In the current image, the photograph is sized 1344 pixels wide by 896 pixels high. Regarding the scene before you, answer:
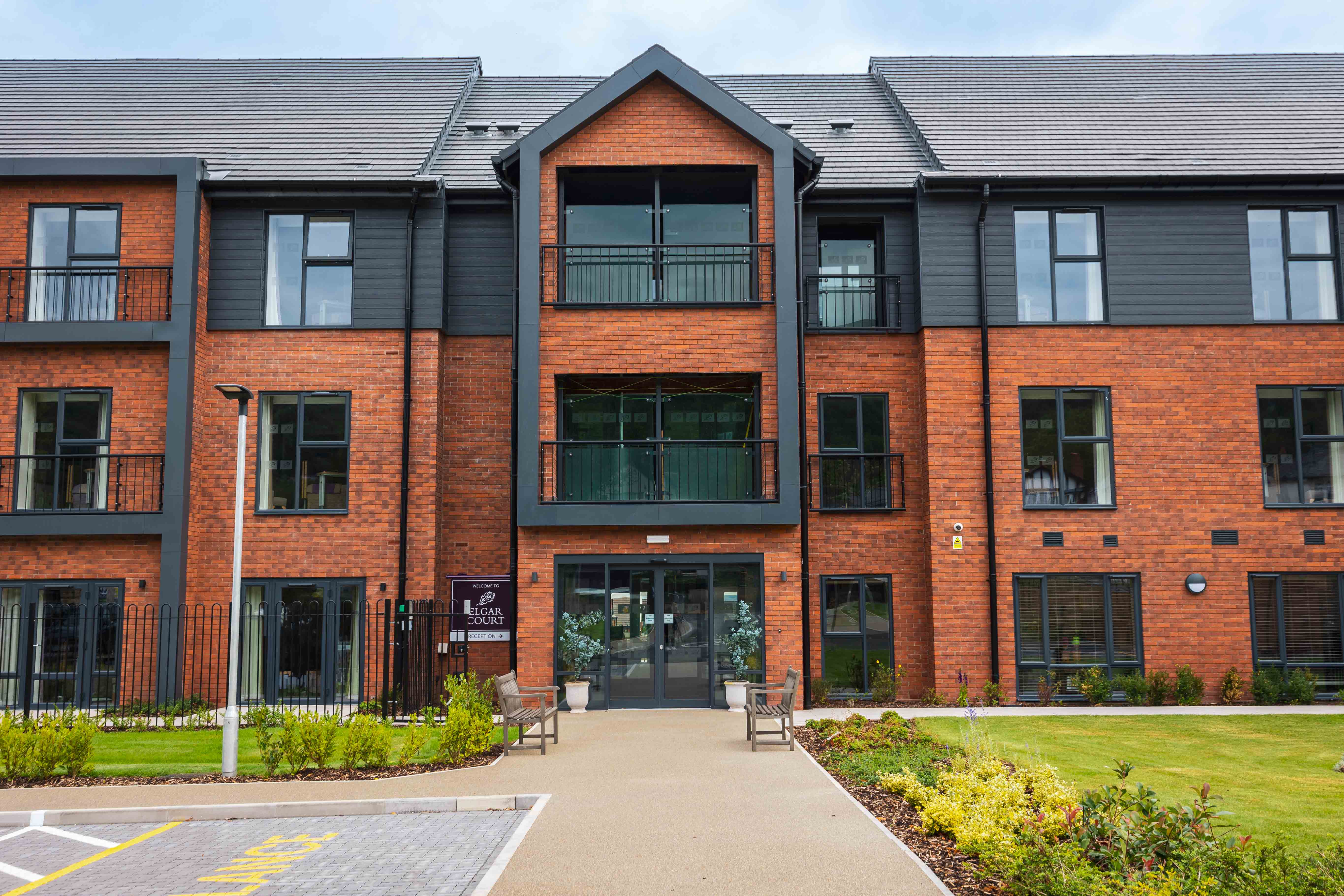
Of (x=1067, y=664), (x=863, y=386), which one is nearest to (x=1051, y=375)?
(x=863, y=386)

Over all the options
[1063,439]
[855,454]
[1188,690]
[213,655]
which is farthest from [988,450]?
[213,655]

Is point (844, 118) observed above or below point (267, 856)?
above

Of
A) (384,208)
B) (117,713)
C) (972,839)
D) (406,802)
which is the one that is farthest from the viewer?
(384,208)

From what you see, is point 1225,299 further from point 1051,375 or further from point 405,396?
point 405,396

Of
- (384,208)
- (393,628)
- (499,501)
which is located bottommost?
(393,628)

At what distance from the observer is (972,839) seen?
706 centimetres

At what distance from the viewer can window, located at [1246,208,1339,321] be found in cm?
1608

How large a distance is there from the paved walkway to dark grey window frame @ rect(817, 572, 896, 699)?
146 inches

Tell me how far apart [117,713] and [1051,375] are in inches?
582

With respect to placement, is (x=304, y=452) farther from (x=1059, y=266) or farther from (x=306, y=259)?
(x=1059, y=266)

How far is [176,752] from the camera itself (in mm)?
11430

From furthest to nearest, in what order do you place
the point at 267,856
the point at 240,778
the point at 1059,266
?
the point at 1059,266 → the point at 240,778 → the point at 267,856

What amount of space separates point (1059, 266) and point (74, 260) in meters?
15.7

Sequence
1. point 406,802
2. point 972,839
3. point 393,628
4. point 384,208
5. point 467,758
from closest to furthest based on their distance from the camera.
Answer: point 972,839
point 406,802
point 467,758
point 393,628
point 384,208
